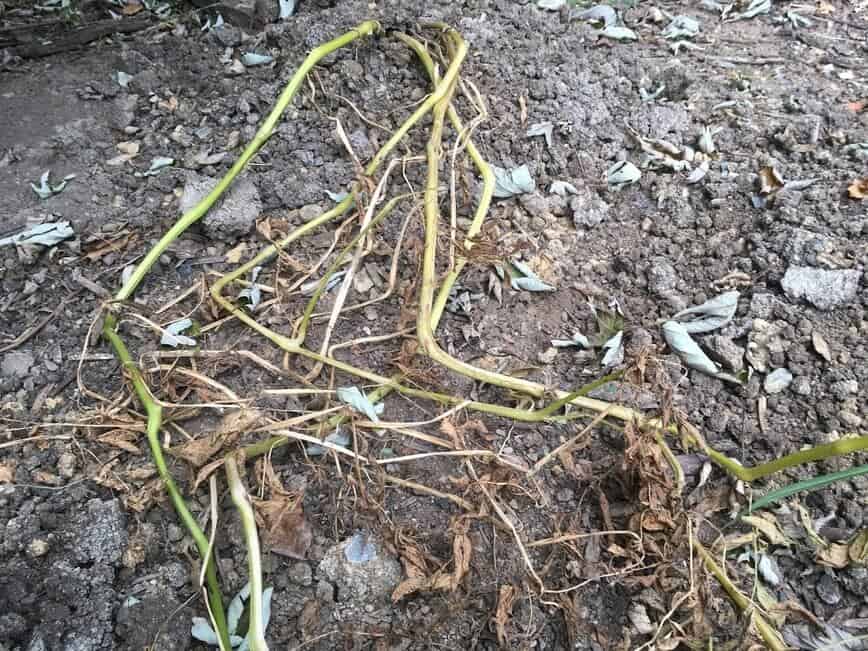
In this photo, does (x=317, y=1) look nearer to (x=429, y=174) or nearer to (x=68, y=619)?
(x=429, y=174)

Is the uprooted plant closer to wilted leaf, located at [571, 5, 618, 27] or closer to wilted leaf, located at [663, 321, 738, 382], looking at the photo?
wilted leaf, located at [663, 321, 738, 382]

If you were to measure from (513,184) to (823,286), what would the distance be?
0.69 meters

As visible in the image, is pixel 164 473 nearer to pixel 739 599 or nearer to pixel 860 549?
pixel 739 599

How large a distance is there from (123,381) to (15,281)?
0.42 m

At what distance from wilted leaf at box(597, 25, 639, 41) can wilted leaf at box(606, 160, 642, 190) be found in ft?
1.88

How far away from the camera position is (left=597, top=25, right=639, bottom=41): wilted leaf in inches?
81.5

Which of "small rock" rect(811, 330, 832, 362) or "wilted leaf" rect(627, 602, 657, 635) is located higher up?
"small rock" rect(811, 330, 832, 362)

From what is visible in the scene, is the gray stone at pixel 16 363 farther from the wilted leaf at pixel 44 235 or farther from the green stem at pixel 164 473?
the wilted leaf at pixel 44 235

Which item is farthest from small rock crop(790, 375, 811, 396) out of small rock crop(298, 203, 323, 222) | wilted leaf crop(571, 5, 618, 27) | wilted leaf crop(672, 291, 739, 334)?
wilted leaf crop(571, 5, 618, 27)

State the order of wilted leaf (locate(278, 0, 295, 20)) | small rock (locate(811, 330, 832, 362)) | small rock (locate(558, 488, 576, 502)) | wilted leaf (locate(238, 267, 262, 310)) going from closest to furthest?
small rock (locate(558, 488, 576, 502)), small rock (locate(811, 330, 832, 362)), wilted leaf (locate(238, 267, 262, 310)), wilted leaf (locate(278, 0, 295, 20))

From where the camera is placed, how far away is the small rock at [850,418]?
4.17 feet

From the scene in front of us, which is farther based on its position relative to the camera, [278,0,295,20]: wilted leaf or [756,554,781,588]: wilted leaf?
[278,0,295,20]: wilted leaf

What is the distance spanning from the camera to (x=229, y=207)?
161cm

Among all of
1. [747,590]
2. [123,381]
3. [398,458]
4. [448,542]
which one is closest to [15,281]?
[123,381]
